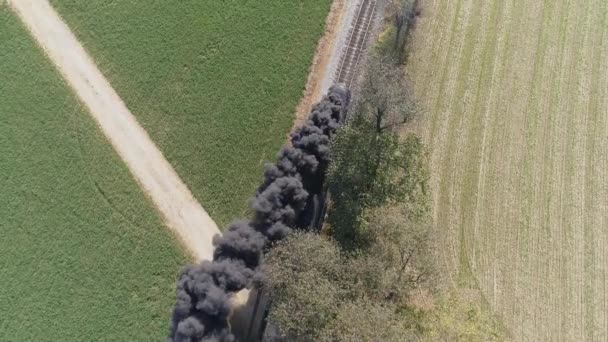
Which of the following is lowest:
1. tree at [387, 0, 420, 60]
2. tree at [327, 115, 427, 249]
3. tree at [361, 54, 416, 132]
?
tree at [327, 115, 427, 249]

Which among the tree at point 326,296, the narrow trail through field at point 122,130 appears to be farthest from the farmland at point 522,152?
the narrow trail through field at point 122,130

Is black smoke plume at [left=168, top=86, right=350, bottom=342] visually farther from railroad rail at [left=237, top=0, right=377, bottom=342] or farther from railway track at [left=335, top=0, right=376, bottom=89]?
Result: railway track at [left=335, top=0, right=376, bottom=89]

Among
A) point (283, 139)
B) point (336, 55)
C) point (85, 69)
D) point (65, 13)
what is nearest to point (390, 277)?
point (283, 139)

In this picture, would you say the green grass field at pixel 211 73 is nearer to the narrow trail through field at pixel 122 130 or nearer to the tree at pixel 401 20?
the narrow trail through field at pixel 122 130

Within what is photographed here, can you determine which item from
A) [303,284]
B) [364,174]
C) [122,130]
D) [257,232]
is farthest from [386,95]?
[122,130]

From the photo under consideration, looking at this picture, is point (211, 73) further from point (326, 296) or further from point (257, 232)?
point (326, 296)

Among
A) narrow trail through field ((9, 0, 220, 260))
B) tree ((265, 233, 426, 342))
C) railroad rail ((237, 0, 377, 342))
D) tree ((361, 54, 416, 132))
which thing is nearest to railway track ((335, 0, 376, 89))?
railroad rail ((237, 0, 377, 342))
